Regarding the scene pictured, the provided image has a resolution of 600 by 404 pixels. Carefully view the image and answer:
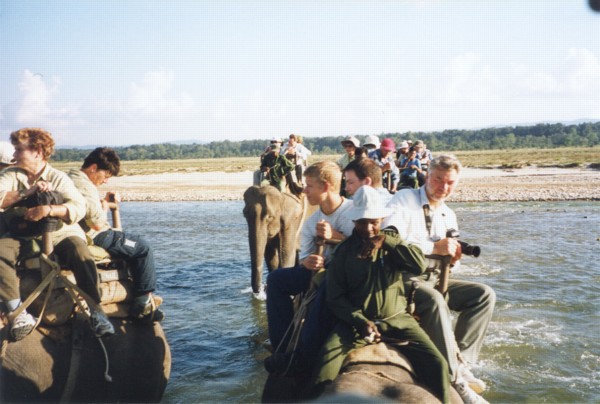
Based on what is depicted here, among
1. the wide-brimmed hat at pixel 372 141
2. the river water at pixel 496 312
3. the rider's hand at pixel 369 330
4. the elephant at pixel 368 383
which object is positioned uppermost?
the wide-brimmed hat at pixel 372 141

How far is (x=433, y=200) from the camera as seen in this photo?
5477mm

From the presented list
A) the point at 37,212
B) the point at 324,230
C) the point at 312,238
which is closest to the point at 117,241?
the point at 37,212

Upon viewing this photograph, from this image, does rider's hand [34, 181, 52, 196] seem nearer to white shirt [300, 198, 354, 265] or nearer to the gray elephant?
the gray elephant

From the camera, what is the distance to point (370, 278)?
4.38 m

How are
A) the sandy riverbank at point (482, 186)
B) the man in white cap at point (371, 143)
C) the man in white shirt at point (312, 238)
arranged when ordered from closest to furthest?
the man in white shirt at point (312, 238)
the man in white cap at point (371, 143)
the sandy riverbank at point (482, 186)

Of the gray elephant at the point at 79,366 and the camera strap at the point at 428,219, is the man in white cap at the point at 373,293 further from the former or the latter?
the gray elephant at the point at 79,366

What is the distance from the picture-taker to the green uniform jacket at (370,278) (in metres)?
4.37

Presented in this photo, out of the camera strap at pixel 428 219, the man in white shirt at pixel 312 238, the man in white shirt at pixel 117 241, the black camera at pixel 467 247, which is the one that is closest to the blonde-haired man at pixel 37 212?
the man in white shirt at pixel 117 241

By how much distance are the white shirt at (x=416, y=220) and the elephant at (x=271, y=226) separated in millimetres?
4408

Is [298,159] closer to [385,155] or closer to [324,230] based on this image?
[385,155]

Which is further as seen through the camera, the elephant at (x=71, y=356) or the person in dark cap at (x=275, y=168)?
the person in dark cap at (x=275, y=168)

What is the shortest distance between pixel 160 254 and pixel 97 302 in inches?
459

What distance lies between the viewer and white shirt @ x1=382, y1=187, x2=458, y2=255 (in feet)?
17.3

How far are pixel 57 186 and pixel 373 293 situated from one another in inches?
112
